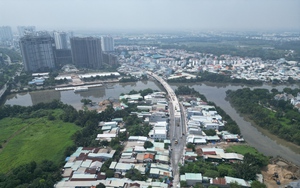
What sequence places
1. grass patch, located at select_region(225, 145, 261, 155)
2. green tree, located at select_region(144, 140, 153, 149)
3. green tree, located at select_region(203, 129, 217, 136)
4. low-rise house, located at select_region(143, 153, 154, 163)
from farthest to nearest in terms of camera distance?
green tree, located at select_region(203, 129, 217, 136)
green tree, located at select_region(144, 140, 153, 149)
grass patch, located at select_region(225, 145, 261, 155)
low-rise house, located at select_region(143, 153, 154, 163)

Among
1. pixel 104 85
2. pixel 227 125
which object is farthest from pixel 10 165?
pixel 104 85

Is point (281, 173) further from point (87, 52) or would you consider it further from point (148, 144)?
point (87, 52)

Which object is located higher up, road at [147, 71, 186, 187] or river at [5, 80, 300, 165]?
road at [147, 71, 186, 187]

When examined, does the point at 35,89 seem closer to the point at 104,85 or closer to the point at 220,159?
the point at 104,85

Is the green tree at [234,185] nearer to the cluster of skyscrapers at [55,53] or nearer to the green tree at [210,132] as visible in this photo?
the green tree at [210,132]

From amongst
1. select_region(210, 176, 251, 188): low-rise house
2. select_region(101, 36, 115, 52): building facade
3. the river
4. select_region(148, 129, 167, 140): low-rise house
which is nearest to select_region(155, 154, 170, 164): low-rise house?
select_region(148, 129, 167, 140): low-rise house

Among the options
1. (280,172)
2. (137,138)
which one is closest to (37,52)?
(137,138)

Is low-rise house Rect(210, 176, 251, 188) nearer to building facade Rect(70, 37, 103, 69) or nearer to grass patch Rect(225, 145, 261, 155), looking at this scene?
grass patch Rect(225, 145, 261, 155)
